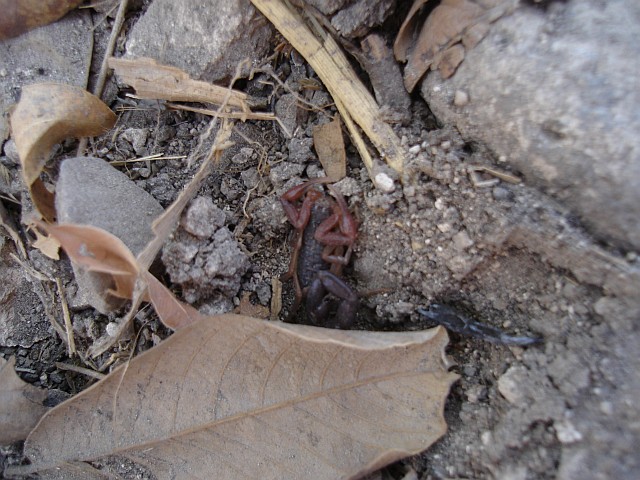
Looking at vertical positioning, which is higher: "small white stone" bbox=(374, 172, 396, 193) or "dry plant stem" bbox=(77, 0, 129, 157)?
"dry plant stem" bbox=(77, 0, 129, 157)

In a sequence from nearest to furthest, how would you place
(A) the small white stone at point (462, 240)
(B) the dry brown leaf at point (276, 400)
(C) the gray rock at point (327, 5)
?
(B) the dry brown leaf at point (276, 400) → (A) the small white stone at point (462, 240) → (C) the gray rock at point (327, 5)

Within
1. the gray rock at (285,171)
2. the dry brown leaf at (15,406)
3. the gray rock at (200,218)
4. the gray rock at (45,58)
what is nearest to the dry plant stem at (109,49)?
the gray rock at (45,58)

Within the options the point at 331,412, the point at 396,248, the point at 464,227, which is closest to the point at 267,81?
the point at 396,248

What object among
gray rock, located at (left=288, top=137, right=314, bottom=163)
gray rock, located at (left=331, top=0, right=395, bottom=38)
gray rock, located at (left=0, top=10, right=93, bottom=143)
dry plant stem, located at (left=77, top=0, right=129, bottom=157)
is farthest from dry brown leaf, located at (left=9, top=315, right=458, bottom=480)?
gray rock, located at (left=0, top=10, right=93, bottom=143)

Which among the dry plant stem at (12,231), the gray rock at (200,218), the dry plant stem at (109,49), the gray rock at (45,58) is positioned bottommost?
the gray rock at (200,218)

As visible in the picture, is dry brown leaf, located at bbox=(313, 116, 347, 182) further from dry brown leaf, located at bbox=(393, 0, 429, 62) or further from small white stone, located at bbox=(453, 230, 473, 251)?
small white stone, located at bbox=(453, 230, 473, 251)

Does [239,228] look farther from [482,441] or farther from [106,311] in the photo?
[482,441]

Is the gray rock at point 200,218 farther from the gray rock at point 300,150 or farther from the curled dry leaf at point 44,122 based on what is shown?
the curled dry leaf at point 44,122
